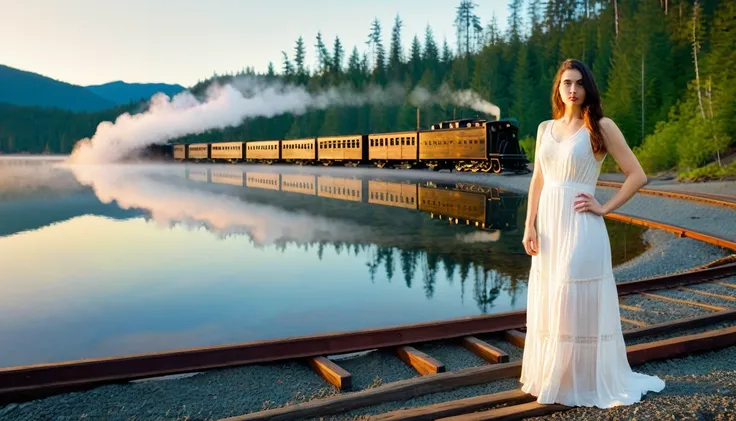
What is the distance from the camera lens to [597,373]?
4023 millimetres

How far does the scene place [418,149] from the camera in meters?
39.6

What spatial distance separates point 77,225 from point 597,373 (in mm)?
17211

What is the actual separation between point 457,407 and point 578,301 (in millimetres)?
1099

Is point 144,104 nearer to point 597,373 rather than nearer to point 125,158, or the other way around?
point 125,158

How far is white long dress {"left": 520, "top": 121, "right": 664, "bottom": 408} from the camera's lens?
4016 millimetres

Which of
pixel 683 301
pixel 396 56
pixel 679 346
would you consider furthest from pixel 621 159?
pixel 396 56

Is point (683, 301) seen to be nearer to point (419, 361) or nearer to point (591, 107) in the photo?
point (419, 361)

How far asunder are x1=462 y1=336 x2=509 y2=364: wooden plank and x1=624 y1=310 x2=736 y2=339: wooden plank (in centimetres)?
139

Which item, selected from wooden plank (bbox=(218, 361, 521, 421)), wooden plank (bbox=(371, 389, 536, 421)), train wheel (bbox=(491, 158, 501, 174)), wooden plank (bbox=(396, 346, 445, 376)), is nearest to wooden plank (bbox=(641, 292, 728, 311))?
wooden plank (bbox=(218, 361, 521, 421))

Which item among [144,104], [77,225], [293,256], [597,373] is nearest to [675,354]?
[597,373]

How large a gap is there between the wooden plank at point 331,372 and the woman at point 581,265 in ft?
5.31

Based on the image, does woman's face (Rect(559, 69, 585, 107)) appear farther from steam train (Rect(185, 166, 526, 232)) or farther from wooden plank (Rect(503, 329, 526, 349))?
steam train (Rect(185, 166, 526, 232))

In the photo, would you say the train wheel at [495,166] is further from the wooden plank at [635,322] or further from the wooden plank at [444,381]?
the wooden plank at [444,381]

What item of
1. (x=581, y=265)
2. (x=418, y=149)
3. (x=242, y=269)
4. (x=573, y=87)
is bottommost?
(x=242, y=269)
